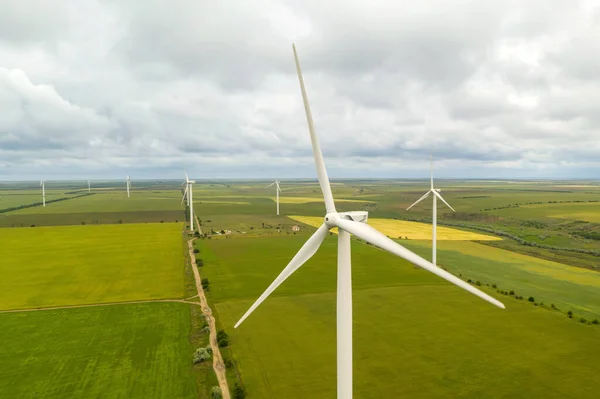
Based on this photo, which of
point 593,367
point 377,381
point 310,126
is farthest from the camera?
point 593,367

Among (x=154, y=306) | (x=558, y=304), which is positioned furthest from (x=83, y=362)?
(x=558, y=304)

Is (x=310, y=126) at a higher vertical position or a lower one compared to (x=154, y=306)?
higher

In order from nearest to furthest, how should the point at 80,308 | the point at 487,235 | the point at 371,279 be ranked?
the point at 80,308 < the point at 371,279 < the point at 487,235

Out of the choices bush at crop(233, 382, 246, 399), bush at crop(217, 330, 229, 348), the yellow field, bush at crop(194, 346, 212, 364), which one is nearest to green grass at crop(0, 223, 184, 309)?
bush at crop(217, 330, 229, 348)

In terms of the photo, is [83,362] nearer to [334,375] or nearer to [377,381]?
[334,375]

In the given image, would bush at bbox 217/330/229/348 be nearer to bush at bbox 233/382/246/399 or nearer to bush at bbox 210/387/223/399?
bush at bbox 233/382/246/399

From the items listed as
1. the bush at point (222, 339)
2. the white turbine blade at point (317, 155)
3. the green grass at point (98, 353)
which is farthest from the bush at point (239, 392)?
the white turbine blade at point (317, 155)

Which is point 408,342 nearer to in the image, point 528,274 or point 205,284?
point 205,284
